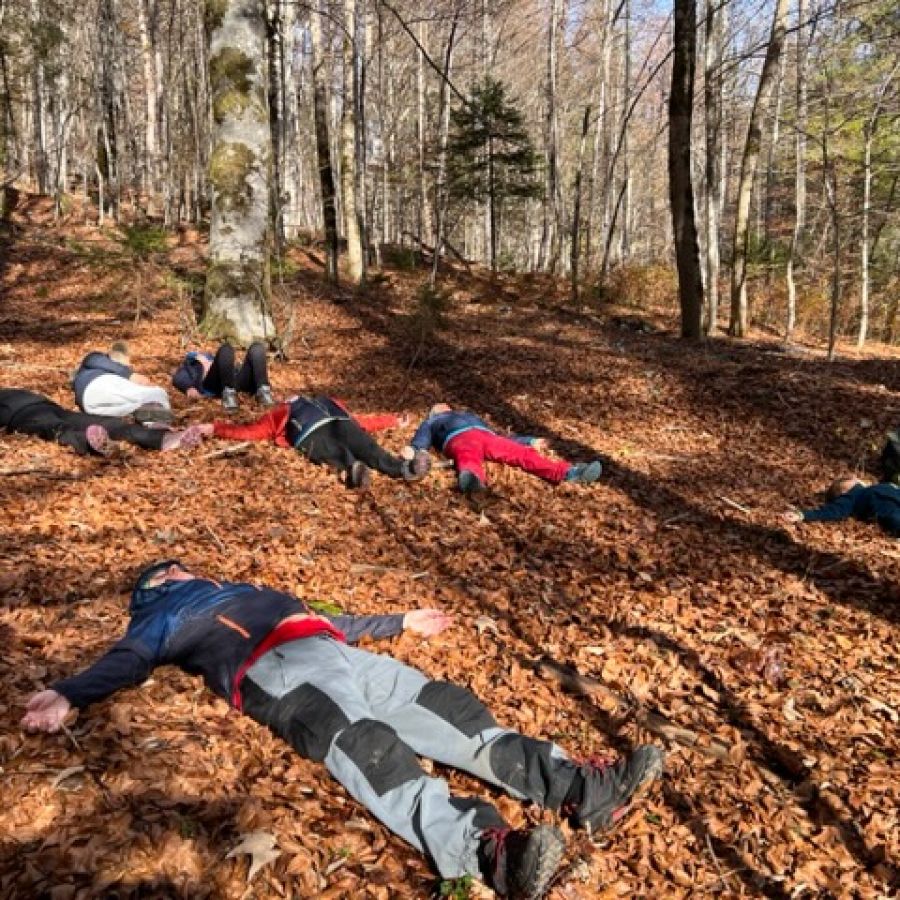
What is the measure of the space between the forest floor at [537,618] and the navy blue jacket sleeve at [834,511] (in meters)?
0.12

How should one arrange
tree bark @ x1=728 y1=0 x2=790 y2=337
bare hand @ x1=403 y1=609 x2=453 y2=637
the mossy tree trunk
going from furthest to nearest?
tree bark @ x1=728 y1=0 x2=790 y2=337 → the mossy tree trunk → bare hand @ x1=403 y1=609 x2=453 y2=637

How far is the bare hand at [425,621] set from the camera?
13.8ft

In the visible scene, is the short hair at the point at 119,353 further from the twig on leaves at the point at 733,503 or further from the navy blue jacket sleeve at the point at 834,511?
the navy blue jacket sleeve at the point at 834,511

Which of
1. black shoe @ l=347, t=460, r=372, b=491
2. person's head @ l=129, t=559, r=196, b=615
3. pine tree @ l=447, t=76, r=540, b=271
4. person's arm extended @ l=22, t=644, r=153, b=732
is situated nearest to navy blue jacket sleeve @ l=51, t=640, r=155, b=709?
person's arm extended @ l=22, t=644, r=153, b=732

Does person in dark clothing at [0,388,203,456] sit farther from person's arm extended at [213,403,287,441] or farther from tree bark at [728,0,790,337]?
tree bark at [728,0,790,337]

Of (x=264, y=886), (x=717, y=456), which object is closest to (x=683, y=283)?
(x=717, y=456)

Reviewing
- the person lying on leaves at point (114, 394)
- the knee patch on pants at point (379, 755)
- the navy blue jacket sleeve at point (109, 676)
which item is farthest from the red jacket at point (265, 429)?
the knee patch on pants at point (379, 755)

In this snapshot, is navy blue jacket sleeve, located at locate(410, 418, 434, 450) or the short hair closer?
navy blue jacket sleeve, located at locate(410, 418, 434, 450)

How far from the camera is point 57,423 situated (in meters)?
7.14

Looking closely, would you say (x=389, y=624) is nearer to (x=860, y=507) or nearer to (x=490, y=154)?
(x=860, y=507)

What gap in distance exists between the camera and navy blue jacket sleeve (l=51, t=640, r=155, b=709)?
3256 mm

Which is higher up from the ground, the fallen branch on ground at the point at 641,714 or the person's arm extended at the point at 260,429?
the person's arm extended at the point at 260,429

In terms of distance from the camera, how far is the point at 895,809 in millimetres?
3227

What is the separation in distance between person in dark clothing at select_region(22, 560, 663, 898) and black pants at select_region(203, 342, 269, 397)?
528cm
